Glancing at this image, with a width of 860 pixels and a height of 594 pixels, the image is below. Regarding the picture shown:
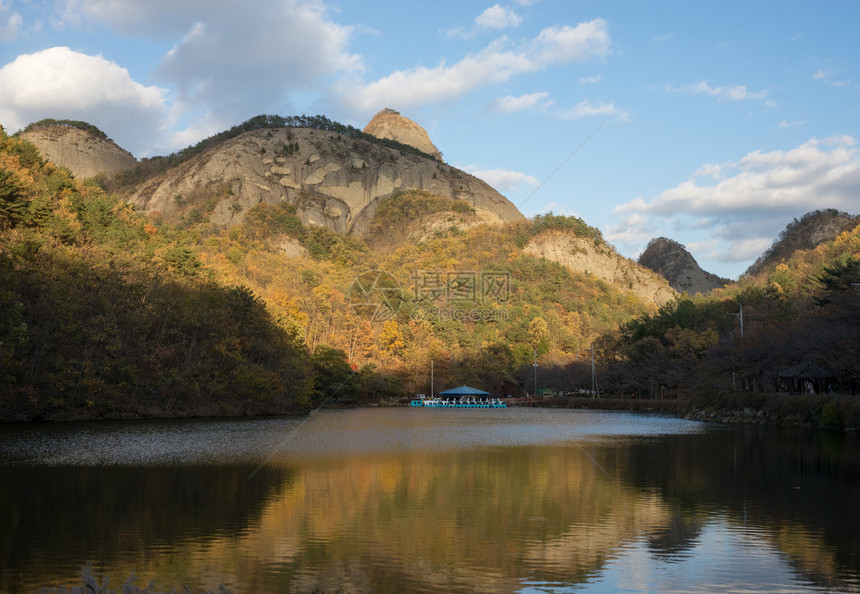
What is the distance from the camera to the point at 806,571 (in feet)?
32.6

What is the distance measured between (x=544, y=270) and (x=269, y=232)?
169ft

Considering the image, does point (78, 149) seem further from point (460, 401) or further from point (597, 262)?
point (597, 262)

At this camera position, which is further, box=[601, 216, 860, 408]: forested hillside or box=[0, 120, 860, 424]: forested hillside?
box=[0, 120, 860, 424]: forested hillside

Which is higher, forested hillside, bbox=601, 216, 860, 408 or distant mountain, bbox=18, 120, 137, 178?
distant mountain, bbox=18, 120, 137, 178

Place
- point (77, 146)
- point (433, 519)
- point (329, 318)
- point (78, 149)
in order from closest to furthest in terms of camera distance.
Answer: point (433, 519) < point (329, 318) < point (78, 149) < point (77, 146)

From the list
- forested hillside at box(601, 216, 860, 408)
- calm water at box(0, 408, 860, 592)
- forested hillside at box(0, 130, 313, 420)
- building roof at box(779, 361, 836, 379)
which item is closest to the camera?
calm water at box(0, 408, 860, 592)

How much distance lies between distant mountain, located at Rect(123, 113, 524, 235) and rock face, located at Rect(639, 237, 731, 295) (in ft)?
149

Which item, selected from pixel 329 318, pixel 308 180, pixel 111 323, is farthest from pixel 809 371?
pixel 308 180

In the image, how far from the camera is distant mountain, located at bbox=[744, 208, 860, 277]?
119938 millimetres

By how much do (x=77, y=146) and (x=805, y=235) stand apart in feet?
456

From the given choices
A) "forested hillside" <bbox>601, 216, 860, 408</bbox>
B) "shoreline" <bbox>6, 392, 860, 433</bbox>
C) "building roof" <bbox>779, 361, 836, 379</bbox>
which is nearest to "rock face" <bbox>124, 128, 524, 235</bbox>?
"forested hillside" <bbox>601, 216, 860, 408</bbox>

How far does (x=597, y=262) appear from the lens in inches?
5615

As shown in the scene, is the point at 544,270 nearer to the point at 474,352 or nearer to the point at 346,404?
the point at 474,352

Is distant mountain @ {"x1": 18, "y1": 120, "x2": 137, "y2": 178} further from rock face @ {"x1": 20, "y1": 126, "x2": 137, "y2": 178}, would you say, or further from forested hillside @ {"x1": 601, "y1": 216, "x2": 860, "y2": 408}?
forested hillside @ {"x1": 601, "y1": 216, "x2": 860, "y2": 408}
